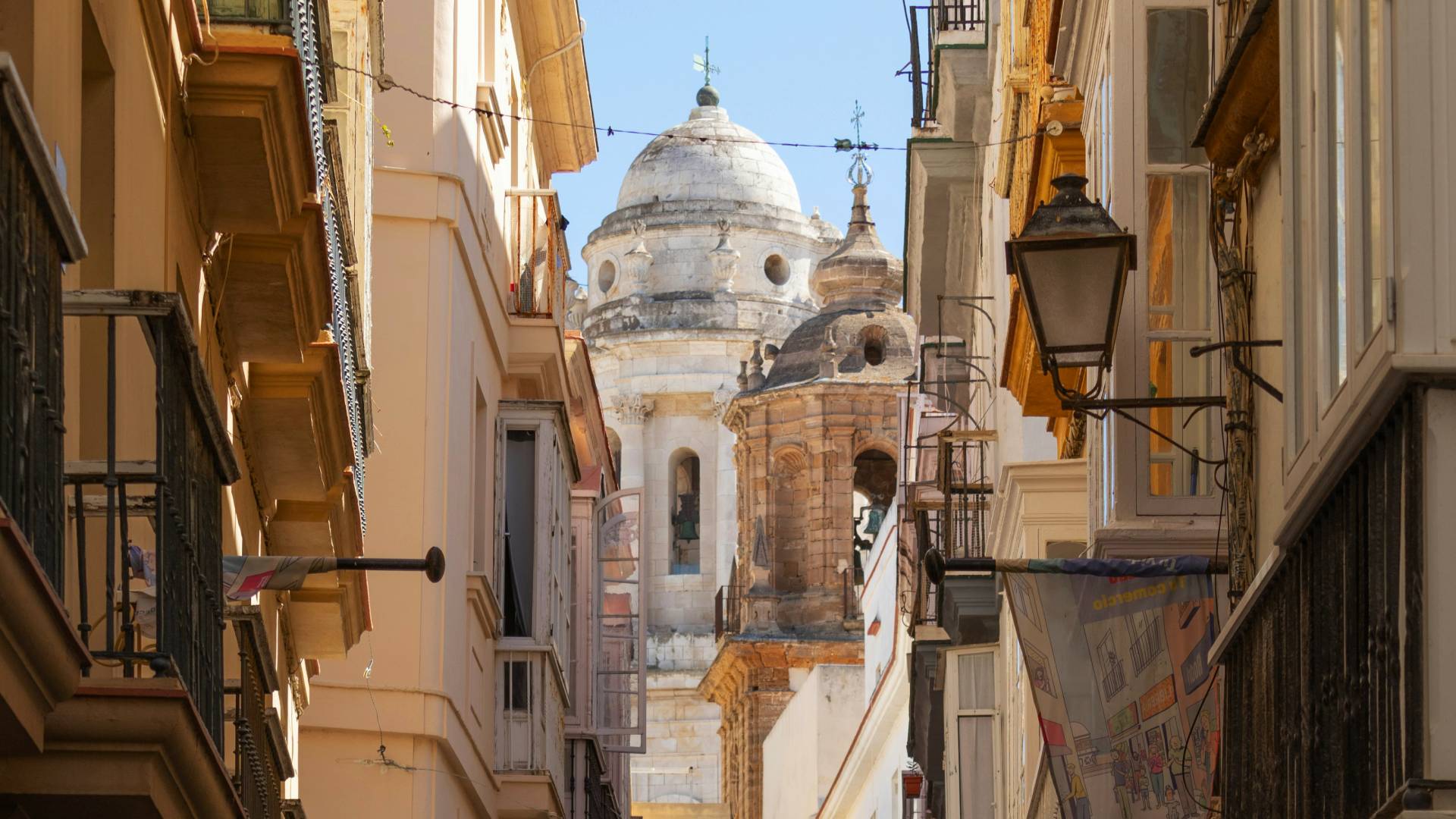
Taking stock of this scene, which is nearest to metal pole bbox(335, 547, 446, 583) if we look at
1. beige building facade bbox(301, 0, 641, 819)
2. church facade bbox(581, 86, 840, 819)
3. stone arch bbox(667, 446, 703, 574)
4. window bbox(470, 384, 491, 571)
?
beige building facade bbox(301, 0, 641, 819)

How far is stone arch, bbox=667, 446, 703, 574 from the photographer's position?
82000 mm

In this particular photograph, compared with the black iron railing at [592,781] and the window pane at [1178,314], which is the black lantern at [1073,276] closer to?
the window pane at [1178,314]

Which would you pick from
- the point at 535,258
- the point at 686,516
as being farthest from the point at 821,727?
the point at 686,516

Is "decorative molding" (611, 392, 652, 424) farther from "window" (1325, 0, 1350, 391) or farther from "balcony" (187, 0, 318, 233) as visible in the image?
"window" (1325, 0, 1350, 391)

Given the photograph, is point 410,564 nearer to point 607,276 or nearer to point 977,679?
point 977,679

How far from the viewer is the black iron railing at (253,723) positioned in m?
9.28

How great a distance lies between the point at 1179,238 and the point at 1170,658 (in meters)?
1.71

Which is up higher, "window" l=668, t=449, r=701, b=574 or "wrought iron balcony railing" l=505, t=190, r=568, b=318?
"window" l=668, t=449, r=701, b=574

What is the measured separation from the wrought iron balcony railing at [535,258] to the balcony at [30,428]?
13727 mm

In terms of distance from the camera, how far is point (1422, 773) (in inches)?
220

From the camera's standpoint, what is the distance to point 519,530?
63.2 ft

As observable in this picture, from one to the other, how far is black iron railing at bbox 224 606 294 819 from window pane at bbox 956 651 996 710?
1172 cm

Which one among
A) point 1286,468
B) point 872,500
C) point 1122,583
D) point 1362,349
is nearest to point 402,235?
point 1122,583

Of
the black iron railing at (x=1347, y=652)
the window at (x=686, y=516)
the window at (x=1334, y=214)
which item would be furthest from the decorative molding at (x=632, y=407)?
the window at (x=1334, y=214)
